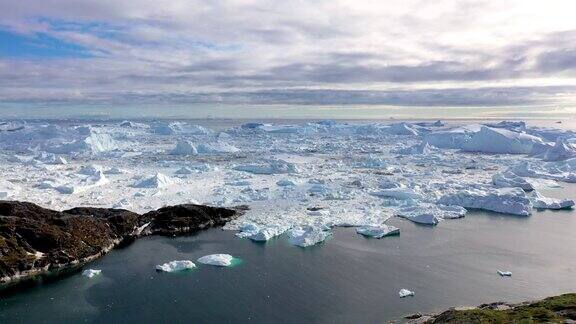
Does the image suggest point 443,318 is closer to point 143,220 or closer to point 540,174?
point 143,220

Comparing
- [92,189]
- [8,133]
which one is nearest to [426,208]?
[92,189]

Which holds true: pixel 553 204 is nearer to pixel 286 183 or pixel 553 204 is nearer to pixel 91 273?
pixel 286 183

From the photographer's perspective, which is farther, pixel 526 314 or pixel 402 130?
pixel 402 130

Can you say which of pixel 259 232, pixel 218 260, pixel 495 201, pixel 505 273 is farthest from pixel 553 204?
pixel 218 260

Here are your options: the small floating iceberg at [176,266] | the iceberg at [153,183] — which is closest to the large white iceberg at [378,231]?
the small floating iceberg at [176,266]

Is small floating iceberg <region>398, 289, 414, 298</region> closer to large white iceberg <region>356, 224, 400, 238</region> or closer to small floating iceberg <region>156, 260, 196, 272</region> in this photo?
large white iceberg <region>356, 224, 400, 238</region>

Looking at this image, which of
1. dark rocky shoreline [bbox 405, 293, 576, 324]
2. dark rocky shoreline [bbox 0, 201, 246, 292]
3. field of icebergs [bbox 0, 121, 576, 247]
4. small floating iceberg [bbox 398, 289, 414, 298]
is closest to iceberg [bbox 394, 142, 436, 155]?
field of icebergs [bbox 0, 121, 576, 247]
